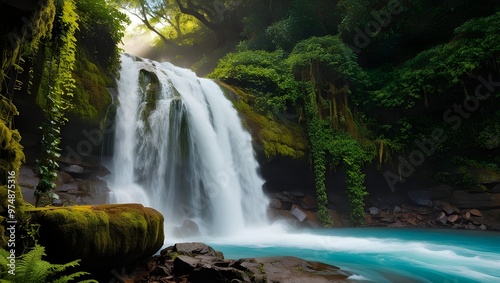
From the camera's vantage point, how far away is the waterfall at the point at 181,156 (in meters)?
9.44

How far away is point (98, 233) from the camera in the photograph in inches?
137

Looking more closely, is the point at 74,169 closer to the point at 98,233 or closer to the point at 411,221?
the point at 98,233

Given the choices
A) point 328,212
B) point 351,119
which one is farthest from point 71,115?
Answer: point 351,119

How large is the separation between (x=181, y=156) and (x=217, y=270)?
260 inches

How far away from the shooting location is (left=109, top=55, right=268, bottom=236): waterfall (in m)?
9.44

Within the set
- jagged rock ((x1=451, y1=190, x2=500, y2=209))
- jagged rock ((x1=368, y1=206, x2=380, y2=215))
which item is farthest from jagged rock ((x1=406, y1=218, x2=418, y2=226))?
jagged rock ((x1=451, y1=190, x2=500, y2=209))

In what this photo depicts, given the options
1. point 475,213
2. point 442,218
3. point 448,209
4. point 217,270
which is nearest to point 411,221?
point 442,218

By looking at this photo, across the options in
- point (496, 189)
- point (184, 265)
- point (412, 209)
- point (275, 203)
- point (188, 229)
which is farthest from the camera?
point (412, 209)

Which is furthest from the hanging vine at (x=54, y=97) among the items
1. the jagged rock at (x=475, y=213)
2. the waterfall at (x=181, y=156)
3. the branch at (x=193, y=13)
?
the branch at (x=193, y=13)

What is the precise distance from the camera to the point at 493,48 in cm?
1179

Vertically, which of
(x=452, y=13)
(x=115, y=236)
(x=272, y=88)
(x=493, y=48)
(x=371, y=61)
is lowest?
(x=115, y=236)

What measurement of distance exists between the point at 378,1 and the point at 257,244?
43.5 feet

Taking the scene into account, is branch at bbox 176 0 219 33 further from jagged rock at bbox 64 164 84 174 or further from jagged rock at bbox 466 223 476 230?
jagged rock at bbox 466 223 476 230

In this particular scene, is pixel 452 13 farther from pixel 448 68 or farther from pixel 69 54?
pixel 69 54
